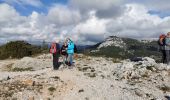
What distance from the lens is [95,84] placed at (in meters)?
20.6

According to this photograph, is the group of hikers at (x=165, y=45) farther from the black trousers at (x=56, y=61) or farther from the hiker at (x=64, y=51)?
the black trousers at (x=56, y=61)

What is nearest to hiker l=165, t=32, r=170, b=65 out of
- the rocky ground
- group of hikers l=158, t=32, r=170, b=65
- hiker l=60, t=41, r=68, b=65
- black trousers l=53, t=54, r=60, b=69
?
group of hikers l=158, t=32, r=170, b=65

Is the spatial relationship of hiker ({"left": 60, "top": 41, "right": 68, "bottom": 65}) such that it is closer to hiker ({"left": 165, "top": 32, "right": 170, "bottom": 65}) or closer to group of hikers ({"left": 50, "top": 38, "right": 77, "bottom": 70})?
group of hikers ({"left": 50, "top": 38, "right": 77, "bottom": 70})

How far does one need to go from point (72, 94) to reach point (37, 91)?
2317 millimetres

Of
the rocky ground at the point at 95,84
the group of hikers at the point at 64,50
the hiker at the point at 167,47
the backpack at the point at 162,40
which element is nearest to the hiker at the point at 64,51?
the group of hikers at the point at 64,50

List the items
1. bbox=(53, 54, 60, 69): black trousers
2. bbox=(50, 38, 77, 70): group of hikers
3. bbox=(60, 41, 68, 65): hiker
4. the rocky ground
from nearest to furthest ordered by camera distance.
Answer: the rocky ground
bbox=(50, 38, 77, 70): group of hikers
bbox=(60, 41, 68, 65): hiker
bbox=(53, 54, 60, 69): black trousers

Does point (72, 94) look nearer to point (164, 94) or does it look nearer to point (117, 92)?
point (117, 92)

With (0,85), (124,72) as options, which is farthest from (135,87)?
(0,85)

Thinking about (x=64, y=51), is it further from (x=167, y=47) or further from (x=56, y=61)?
(x=167, y=47)

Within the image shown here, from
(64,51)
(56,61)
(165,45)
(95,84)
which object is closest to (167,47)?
(165,45)

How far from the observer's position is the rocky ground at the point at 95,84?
1848 cm

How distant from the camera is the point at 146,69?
23688mm

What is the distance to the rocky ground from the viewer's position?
1848cm

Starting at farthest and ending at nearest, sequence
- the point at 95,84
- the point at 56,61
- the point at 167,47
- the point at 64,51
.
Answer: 1. the point at 64,51
2. the point at 56,61
3. the point at 167,47
4. the point at 95,84
